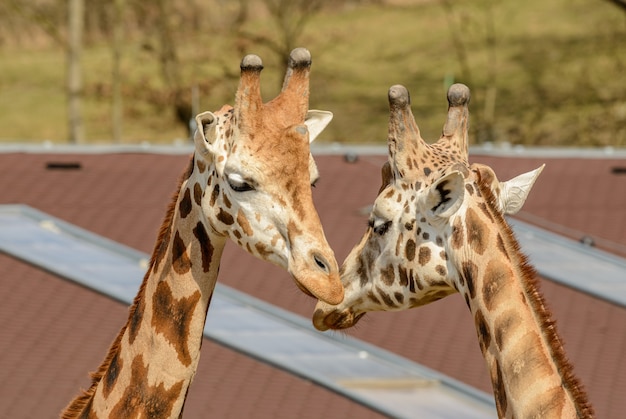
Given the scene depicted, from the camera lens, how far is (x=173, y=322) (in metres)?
9.19

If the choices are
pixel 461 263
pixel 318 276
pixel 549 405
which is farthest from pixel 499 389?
pixel 318 276

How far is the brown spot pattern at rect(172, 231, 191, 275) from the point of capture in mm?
9203

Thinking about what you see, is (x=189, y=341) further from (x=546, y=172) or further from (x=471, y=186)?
(x=546, y=172)

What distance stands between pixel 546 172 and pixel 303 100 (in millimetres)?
13556

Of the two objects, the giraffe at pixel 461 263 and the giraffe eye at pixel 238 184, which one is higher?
the giraffe eye at pixel 238 184

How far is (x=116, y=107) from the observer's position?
34031mm

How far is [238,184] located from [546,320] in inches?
75.0

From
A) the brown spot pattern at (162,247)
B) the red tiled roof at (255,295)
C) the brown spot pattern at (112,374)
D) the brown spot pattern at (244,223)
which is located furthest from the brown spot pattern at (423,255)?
the red tiled roof at (255,295)

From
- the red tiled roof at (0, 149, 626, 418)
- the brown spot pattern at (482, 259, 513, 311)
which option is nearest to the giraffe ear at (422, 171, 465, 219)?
the brown spot pattern at (482, 259, 513, 311)

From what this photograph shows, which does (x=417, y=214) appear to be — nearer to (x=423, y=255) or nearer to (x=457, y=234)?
(x=423, y=255)

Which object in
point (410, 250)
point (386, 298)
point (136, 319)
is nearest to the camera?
point (136, 319)

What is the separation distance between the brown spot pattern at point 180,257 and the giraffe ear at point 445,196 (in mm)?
1484

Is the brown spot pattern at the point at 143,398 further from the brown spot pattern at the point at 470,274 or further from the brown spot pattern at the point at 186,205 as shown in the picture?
the brown spot pattern at the point at 470,274

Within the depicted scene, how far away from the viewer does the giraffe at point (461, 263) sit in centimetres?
855
